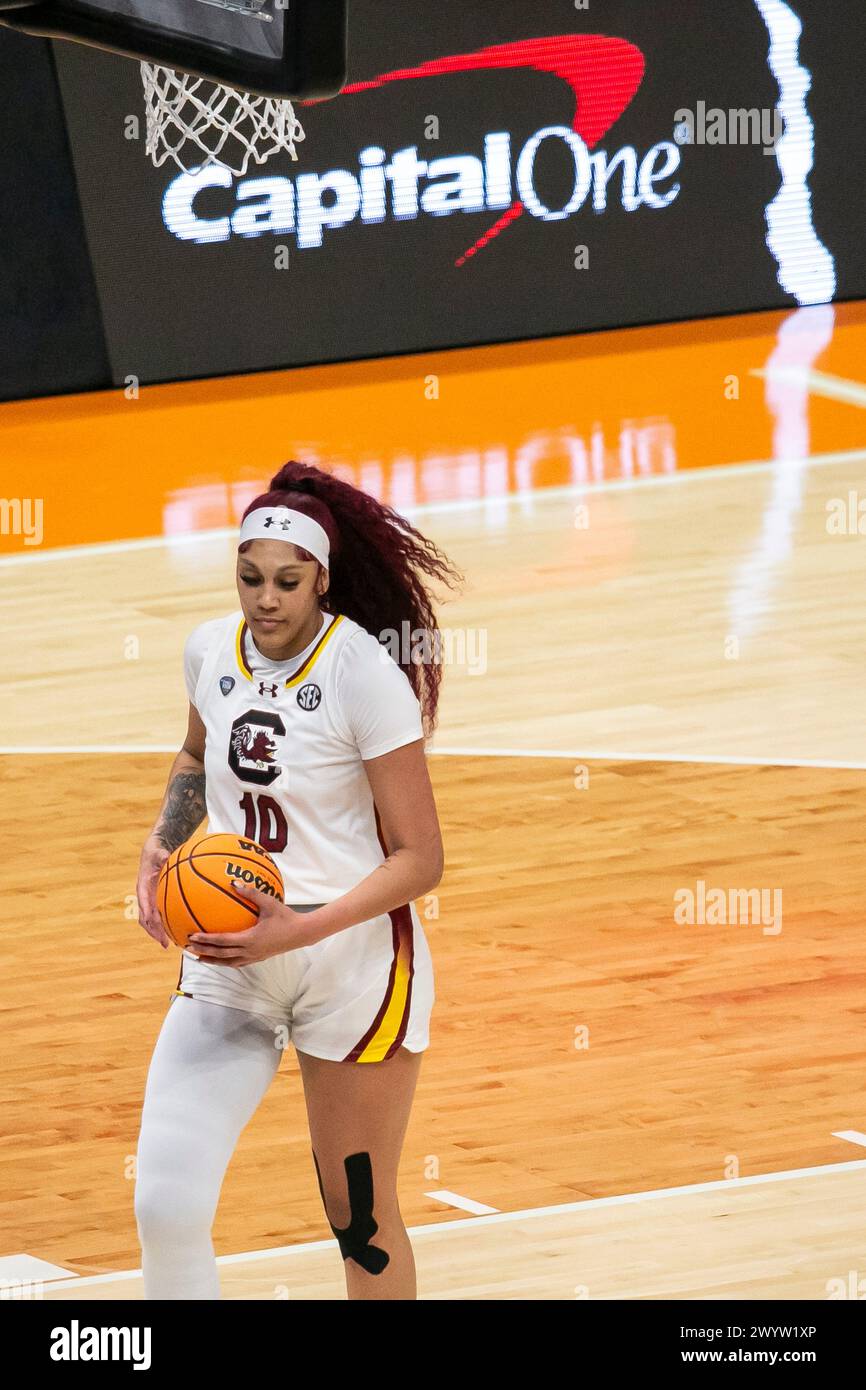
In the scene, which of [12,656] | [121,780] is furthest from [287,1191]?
[12,656]

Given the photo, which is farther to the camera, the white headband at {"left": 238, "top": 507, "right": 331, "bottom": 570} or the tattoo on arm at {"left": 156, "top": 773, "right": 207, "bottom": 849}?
the tattoo on arm at {"left": 156, "top": 773, "right": 207, "bottom": 849}

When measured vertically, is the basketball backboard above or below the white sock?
above

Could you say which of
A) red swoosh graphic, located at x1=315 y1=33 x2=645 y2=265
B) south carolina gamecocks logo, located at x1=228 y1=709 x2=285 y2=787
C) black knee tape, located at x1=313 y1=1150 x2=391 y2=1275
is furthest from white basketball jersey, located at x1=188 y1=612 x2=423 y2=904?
red swoosh graphic, located at x1=315 y1=33 x2=645 y2=265

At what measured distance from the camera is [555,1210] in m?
6.09

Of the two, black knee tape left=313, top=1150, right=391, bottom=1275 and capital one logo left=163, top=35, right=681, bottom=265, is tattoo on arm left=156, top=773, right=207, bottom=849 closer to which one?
black knee tape left=313, top=1150, right=391, bottom=1275

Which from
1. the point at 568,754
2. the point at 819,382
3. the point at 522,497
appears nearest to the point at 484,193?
the point at 819,382

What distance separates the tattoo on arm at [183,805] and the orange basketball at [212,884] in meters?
0.32

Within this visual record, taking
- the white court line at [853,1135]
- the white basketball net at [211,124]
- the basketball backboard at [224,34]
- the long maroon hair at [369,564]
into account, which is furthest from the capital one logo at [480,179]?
the basketball backboard at [224,34]

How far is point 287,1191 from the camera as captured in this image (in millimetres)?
6258

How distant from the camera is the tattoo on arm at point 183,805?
16.6 feet

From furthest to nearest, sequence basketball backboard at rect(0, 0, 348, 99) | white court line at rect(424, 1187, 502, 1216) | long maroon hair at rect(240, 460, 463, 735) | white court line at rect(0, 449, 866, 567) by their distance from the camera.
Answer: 1. white court line at rect(0, 449, 866, 567)
2. white court line at rect(424, 1187, 502, 1216)
3. long maroon hair at rect(240, 460, 463, 735)
4. basketball backboard at rect(0, 0, 348, 99)

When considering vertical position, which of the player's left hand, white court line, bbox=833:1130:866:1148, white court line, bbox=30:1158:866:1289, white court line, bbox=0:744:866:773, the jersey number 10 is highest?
the jersey number 10

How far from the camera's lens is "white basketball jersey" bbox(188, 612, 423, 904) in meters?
4.72
